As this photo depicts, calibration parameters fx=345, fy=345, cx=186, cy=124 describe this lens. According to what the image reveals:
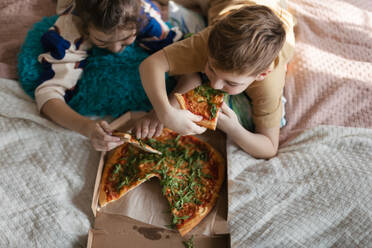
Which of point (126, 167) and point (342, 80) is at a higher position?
point (342, 80)

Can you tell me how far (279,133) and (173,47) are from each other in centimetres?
60

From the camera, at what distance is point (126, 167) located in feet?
4.63

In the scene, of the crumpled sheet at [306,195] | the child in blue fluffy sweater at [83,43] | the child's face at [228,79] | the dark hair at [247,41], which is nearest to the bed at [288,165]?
the crumpled sheet at [306,195]

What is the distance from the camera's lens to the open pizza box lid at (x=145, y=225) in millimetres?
1298

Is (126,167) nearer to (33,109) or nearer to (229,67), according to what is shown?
(33,109)

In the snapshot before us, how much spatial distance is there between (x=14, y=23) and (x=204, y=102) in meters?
1.16

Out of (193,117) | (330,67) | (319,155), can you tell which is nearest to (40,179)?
(193,117)

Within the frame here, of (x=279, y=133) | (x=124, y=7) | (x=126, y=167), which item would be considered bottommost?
(x=126, y=167)

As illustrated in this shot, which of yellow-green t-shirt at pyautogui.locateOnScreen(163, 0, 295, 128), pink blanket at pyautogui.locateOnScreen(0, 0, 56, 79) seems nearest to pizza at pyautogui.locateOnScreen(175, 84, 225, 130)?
yellow-green t-shirt at pyautogui.locateOnScreen(163, 0, 295, 128)

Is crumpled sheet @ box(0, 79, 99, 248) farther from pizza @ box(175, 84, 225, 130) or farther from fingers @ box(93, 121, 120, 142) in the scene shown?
pizza @ box(175, 84, 225, 130)

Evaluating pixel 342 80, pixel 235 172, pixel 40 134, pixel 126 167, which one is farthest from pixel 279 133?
pixel 40 134

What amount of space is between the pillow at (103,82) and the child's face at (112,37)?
10cm

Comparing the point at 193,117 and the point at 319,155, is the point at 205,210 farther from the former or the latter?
the point at 319,155

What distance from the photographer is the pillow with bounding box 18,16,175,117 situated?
1515mm
